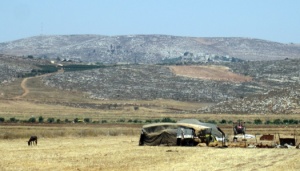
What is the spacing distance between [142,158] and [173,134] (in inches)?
430

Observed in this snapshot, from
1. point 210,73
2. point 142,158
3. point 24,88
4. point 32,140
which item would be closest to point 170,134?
point 32,140

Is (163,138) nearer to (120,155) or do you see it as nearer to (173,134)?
(173,134)

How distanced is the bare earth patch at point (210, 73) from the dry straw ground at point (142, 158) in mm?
111844

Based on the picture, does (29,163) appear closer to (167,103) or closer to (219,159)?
(219,159)

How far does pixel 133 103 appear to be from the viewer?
394 feet

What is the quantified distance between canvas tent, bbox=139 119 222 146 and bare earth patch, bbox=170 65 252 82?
347ft

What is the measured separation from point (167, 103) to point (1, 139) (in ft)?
239

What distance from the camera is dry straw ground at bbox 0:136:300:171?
3019 cm

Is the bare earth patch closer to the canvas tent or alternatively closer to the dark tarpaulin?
the canvas tent

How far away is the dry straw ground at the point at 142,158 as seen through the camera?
3019cm

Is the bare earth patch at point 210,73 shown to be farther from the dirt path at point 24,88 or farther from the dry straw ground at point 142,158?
the dry straw ground at point 142,158

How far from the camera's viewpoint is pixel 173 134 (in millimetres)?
45094

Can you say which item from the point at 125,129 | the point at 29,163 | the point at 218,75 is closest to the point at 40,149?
the point at 29,163

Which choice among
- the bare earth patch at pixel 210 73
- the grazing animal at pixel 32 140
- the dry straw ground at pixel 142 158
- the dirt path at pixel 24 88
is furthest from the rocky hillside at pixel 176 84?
the dry straw ground at pixel 142 158
